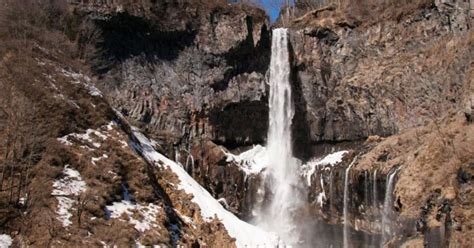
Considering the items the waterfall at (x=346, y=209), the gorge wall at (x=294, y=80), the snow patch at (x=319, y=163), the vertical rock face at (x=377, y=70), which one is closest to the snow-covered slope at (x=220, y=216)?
the gorge wall at (x=294, y=80)

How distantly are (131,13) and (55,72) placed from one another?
14.1 meters

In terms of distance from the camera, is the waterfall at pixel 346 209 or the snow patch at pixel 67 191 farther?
the waterfall at pixel 346 209

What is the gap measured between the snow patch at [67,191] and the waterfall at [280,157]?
19344 millimetres

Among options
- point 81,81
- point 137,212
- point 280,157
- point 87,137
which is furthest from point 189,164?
point 137,212

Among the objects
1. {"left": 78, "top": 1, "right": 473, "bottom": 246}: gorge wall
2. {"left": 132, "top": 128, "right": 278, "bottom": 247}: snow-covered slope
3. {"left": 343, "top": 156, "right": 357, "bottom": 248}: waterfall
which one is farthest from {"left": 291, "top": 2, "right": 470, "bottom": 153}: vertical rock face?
{"left": 132, "top": 128, "right": 278, "bottom": 247}: snow-covered slope

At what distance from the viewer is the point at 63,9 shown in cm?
3078

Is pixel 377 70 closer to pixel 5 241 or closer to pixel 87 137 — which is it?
pixel 87 137

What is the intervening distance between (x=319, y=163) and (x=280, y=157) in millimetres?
3009

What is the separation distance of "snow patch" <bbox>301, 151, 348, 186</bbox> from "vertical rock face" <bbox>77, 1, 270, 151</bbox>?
4263 millimetres

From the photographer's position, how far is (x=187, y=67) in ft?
122

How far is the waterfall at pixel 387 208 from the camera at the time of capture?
28.6 metres

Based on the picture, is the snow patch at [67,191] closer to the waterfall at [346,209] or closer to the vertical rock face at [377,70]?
the waterfall at [346,209]

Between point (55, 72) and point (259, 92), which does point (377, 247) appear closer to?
point (259, 92)

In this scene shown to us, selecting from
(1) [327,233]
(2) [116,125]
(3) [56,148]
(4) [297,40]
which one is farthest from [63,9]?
(1) [327,233]
